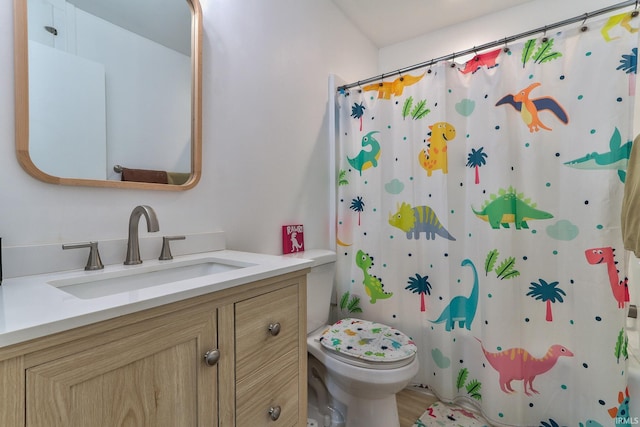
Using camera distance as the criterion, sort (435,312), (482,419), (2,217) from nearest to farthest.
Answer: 1. (2,217)
2. (482,419)
3. (435,312)

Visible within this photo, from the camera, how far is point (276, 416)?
88cm

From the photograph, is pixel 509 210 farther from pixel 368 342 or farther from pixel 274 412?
pixel 274 412

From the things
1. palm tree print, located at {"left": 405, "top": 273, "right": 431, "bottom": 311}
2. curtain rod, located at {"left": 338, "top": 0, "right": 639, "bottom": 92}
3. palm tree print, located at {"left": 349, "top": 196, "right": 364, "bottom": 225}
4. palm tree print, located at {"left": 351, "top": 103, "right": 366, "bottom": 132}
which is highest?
curtain rod, located at {"left": 338, "top": 0, "right": 639, "bottom": 92}

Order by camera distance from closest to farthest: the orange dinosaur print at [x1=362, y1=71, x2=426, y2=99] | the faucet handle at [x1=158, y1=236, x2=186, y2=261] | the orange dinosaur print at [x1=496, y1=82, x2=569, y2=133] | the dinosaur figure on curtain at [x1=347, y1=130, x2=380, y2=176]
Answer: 1. the faucet handle at [x1=158, y1=236, x2=186, y2=261]
2. the orange dinosaur print at [x1=496, y1=82, x2=569, y2=133]
3. the orange dinosaur print at [x1=362, y1=71, x2=426, y2=99]
4. the dinosaur figure on curtain at [x1=347, y1=130, x2=380, y2=176]

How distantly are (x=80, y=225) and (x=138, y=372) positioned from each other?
1.86 ft

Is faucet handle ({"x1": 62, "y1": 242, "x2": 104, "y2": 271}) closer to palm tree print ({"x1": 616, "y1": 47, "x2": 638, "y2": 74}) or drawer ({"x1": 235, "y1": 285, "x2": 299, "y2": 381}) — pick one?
drawer ({"x1": 235, "y1": 285, "x2": 299, "y2": 381})

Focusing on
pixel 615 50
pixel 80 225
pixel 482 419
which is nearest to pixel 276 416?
pixel 80 225

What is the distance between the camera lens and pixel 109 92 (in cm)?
99

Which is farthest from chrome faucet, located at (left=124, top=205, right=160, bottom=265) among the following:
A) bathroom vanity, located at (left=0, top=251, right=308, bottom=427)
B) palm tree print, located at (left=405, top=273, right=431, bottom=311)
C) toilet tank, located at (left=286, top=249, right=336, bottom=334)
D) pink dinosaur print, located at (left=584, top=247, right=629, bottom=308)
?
pink dinosaur print, located at (left=584, top=247, right=629, bottom=308)

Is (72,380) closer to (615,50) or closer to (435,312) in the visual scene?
(435,312)

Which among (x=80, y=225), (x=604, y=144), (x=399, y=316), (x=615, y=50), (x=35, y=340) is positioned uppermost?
(x=615, y=50)

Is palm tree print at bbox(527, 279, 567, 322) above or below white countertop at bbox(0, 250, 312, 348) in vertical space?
below

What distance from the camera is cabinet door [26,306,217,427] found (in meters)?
0.49

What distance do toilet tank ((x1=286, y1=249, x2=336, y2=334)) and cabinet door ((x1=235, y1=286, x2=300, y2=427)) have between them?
54 cm
